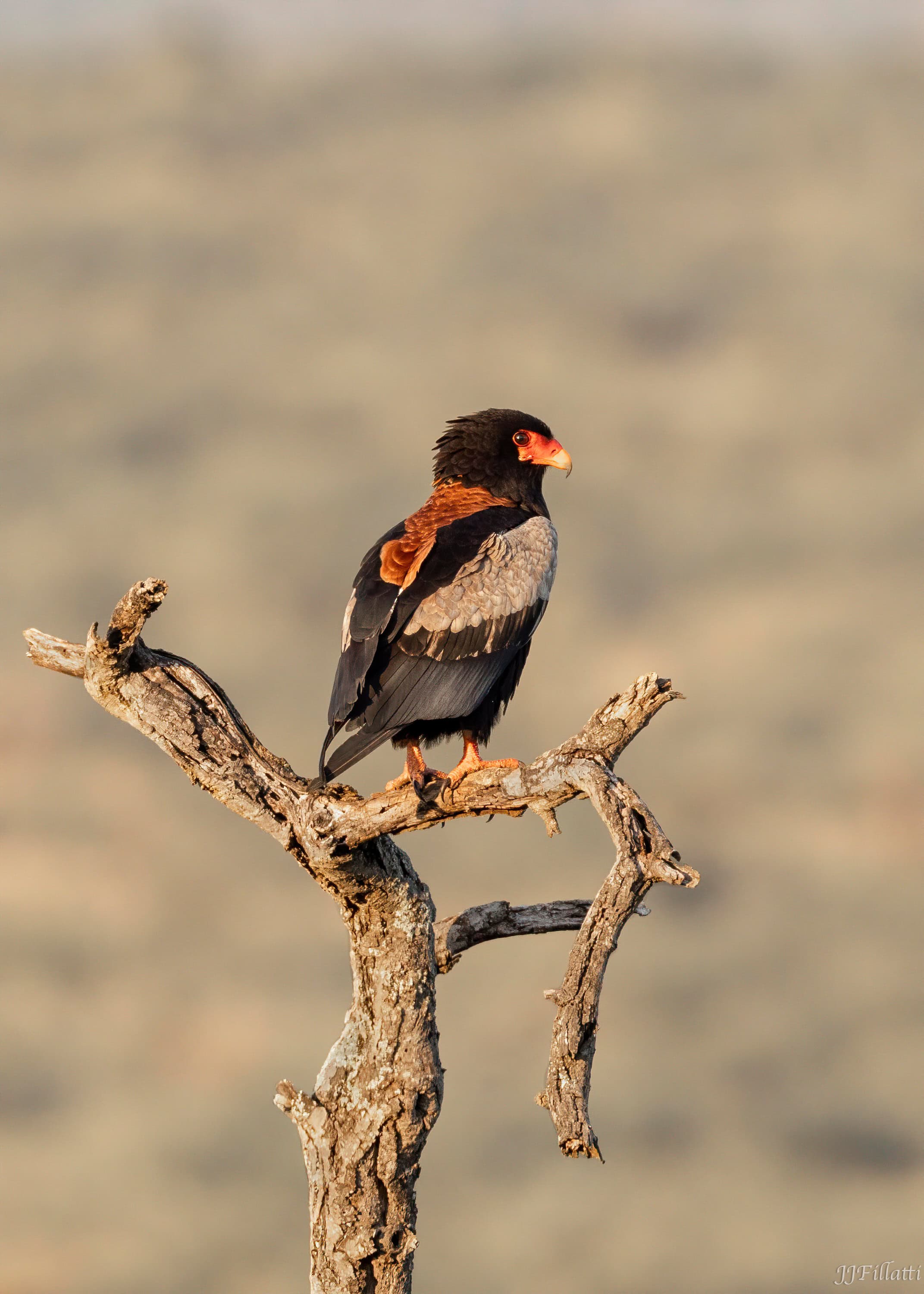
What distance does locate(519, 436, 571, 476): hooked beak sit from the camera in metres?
7.57

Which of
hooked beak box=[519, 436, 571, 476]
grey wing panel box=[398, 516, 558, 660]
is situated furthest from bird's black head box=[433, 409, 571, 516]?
grey wing panel box=[398, 516, 558, 660]

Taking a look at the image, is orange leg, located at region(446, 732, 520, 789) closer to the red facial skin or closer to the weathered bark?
the weathered bark

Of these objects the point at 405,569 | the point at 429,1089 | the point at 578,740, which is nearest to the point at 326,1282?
the point at 429,1089

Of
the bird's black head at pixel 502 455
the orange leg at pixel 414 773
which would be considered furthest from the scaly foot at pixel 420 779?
the bird's black head at pixel 502 455

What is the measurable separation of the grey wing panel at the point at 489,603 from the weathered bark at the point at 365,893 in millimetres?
815

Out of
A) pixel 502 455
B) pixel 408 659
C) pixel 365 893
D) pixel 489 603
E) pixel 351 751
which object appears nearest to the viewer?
pixel 351 751

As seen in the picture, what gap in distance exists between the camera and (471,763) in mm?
6074

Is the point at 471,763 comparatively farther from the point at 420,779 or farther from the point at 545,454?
the point at 545,454

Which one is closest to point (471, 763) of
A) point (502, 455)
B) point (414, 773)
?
point (414, 773)

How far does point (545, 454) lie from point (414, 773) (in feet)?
7.95

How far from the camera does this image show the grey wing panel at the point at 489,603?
615 cm

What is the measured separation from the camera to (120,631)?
5.47 metres

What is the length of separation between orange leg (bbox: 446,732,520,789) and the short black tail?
A: 12.8 inches

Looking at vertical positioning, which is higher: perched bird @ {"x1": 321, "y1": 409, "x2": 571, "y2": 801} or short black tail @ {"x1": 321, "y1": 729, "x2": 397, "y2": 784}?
perched bird @ {"x1": 321, "y1": 409, "x2": 571, "y2": 801}
